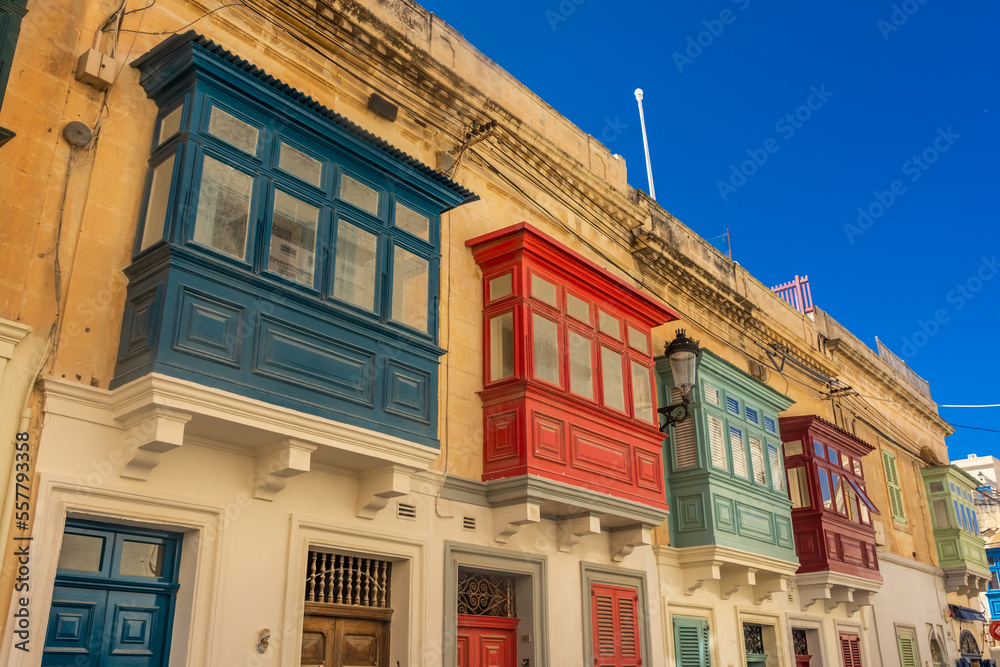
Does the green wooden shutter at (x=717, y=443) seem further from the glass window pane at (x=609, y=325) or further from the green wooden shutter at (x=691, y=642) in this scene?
the glass window pane at (x=609, y=325)

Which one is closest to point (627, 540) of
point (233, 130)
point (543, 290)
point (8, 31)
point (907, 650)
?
point (543, 290)

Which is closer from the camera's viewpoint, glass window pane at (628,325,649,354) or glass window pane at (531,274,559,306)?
glass window pane at (531,274,559,306)

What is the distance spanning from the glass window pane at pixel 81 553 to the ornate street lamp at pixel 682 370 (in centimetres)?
795

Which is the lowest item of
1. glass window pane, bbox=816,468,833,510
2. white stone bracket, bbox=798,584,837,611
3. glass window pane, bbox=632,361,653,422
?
white stone bracket, bbox=798,584,837,611

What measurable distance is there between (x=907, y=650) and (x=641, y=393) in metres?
11.6

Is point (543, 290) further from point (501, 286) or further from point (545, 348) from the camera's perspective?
point (545, 348)

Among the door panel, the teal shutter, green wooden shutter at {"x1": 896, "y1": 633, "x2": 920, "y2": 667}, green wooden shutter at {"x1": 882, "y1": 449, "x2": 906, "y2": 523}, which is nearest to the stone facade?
the door panel

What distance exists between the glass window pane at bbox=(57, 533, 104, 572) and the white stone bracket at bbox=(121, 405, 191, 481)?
56 cm

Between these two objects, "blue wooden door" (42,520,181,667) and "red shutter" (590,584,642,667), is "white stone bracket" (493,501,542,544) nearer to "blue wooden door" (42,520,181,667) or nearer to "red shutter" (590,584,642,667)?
"red shutter" (590,584,642,667)

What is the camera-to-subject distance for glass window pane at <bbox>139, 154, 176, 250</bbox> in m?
7.45

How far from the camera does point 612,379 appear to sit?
1162 centimetres

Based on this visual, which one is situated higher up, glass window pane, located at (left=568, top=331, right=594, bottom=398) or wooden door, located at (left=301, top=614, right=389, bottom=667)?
glass window pane, located at (left=568, top=331, right=594, bottom=398)

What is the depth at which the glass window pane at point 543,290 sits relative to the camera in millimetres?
10836

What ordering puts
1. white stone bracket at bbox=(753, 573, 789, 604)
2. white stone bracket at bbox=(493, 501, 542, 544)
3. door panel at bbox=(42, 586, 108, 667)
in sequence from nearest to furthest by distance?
door panel at bbox=(42, 586, 108, 667) < white stone bracket at bbox=(493, 501, 542, 544) < white stone bracket at bbox=(753, 573, 789, 604)
